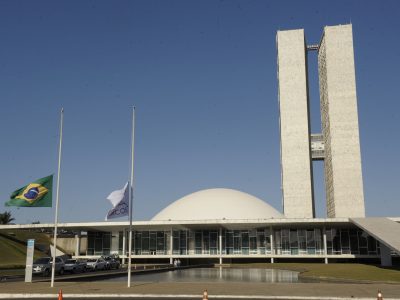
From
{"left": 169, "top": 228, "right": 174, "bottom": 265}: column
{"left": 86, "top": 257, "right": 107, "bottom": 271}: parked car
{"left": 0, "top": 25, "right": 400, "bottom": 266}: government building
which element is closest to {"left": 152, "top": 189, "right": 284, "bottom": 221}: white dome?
{"left": 0, "top": 25, "right": 400, "bottom": 266}: government building

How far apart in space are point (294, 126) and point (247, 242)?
35390mm

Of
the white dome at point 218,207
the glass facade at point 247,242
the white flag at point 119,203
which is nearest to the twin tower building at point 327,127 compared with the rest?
the white dome at point 218,207

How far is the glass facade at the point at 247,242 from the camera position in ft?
221

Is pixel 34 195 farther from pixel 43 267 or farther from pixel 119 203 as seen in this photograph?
pixel 43 267

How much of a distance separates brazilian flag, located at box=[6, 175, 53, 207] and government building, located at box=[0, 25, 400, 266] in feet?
95.1

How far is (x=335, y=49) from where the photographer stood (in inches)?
3880

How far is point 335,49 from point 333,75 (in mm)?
5806

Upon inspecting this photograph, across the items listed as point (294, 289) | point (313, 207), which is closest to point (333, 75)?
point (313, 207)

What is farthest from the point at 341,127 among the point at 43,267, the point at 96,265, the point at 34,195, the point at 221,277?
the point at 34,195

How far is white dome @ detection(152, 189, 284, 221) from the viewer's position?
77.2 m

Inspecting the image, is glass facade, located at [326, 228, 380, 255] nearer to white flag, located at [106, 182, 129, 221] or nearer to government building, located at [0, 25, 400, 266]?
government building, located at [0, 25, 400, 266]

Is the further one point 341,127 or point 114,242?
point 341,127

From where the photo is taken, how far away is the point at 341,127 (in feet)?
313

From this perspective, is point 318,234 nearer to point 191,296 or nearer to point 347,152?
point 347,152
